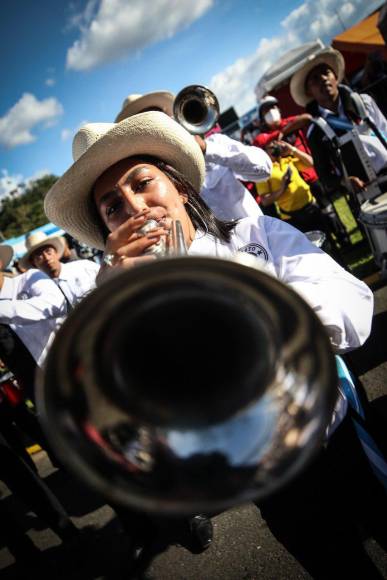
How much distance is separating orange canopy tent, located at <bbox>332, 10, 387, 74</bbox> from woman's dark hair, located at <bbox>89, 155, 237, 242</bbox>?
507 inches

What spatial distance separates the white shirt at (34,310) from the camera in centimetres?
308

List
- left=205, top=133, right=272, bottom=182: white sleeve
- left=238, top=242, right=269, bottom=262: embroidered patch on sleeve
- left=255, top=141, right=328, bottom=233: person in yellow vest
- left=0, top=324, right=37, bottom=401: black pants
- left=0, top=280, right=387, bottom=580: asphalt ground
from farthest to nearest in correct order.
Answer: left=255, top=141, right=328, bottom=233: person in yellow vest → left=0, top=324, right=37, bottom=401: black pants → left=205, top=133, right=272, bottom=182: white sleeve → left=0, top=280, right=387, bottom=580: asphalt ground → left=238, top=242, right=269, bottom=262: embroidered patch on sleeve

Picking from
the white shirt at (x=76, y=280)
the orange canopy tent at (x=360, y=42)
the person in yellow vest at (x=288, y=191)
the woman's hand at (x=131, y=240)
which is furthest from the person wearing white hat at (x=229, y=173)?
the orange canopy tent at (x=360, y=42)

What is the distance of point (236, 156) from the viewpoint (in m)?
3.07

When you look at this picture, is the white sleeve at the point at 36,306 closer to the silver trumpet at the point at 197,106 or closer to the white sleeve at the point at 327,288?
the silver trumpet at the point at 197,106

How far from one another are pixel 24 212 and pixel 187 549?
5552cm

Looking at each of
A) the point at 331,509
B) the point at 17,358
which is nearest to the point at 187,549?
the point at 331,509

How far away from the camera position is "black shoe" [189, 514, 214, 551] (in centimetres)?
251

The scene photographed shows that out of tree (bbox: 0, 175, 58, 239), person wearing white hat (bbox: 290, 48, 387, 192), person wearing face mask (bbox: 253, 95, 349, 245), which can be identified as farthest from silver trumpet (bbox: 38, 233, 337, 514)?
tree (bbox: 0, 175, 58, 239)

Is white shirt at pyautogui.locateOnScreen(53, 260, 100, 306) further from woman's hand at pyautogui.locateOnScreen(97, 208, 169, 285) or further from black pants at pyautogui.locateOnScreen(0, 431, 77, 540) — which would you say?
woman's hand at pyautogui.locateOnScreen(97, 208, 169, 285)

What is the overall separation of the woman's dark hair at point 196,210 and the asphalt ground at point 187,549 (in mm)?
1764

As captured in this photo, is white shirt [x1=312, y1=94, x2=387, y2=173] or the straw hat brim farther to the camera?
the straw hat brim

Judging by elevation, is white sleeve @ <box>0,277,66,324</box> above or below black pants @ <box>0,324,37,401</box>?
above

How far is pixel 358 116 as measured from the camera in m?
4.07
